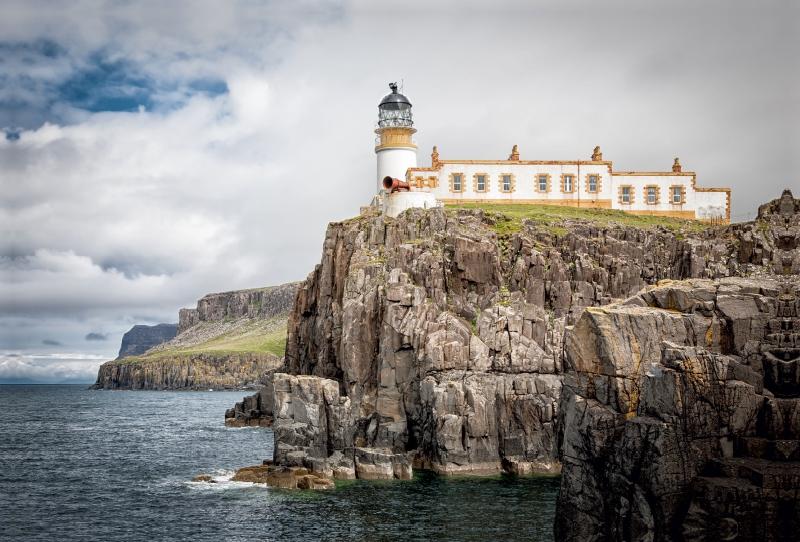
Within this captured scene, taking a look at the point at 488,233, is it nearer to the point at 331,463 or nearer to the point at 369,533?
the point at 331,463

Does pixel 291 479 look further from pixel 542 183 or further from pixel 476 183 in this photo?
pixel 542 183

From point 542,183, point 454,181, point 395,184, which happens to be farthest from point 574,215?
point 395,184

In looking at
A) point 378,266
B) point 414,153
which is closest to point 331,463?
point 378,266

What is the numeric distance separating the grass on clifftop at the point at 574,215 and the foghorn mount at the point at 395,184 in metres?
5.17

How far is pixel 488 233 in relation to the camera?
7138 cm

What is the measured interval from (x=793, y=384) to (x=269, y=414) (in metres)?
89.6

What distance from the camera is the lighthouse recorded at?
296 ft

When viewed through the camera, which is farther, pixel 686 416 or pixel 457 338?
pixel 457 338

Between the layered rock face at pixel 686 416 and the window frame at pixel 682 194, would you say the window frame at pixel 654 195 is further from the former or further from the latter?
the layered rock face at pixel 686 416

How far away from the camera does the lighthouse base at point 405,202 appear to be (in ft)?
262

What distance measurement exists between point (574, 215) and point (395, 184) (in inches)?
775

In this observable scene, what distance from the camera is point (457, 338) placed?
6166 cm

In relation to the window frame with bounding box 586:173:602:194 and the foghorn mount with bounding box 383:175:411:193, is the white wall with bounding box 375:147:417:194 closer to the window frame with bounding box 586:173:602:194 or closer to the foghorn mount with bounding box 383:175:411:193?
the foghorn mount with bounding box 383:175:411:193

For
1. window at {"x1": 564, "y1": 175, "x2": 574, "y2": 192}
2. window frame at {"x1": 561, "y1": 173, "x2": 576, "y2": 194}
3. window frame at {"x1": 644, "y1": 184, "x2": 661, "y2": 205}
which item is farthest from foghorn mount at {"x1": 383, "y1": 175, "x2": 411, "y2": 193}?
window frame at {"x1": 644, "y1": 184, "x2": 661, "y2": 205}
